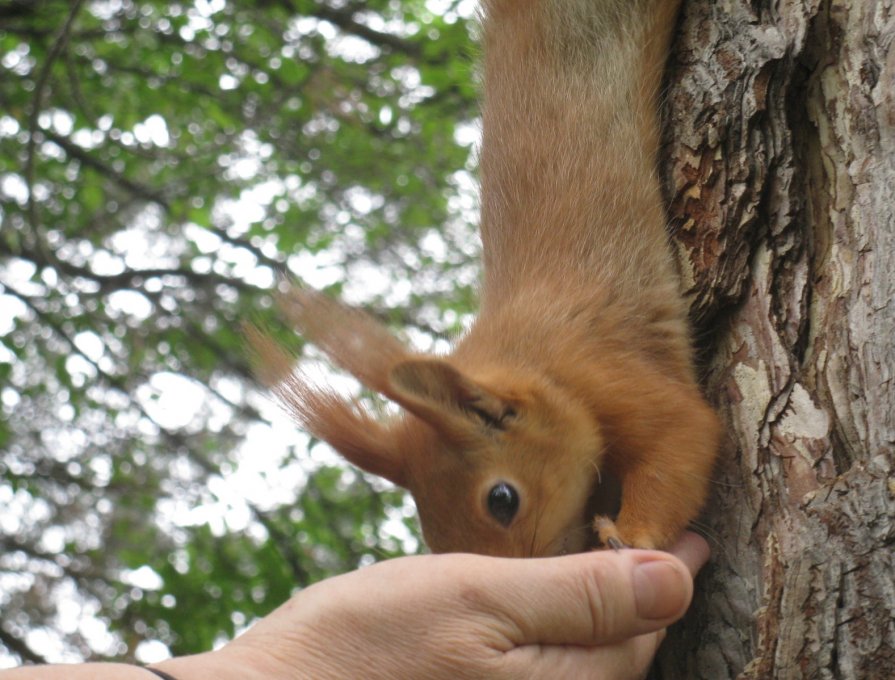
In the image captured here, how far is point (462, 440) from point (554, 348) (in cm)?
41

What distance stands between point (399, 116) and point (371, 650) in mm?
4205

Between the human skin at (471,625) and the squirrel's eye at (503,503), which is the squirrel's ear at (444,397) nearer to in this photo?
the squirrel's eye at (503,503)

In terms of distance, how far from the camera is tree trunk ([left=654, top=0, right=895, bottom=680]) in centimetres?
167

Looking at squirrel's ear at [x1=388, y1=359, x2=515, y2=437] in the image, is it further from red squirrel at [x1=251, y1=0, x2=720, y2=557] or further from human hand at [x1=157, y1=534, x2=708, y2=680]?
human hand at [x1=157, y1=534, x2=708, y2=680]

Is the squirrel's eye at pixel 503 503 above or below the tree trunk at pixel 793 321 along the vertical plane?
below

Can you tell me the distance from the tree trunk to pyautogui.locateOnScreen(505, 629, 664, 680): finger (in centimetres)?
19

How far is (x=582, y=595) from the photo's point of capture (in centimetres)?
174

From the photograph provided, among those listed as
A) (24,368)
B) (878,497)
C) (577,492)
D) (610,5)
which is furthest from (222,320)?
(878,497)

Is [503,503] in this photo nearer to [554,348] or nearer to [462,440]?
[462,440]

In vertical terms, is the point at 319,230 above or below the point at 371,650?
below

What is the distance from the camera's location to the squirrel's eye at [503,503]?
218 cm

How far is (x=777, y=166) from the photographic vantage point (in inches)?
86.7

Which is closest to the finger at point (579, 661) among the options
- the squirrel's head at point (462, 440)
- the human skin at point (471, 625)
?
the human skin at point (471, 625)

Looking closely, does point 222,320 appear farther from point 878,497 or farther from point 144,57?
point 878,497
